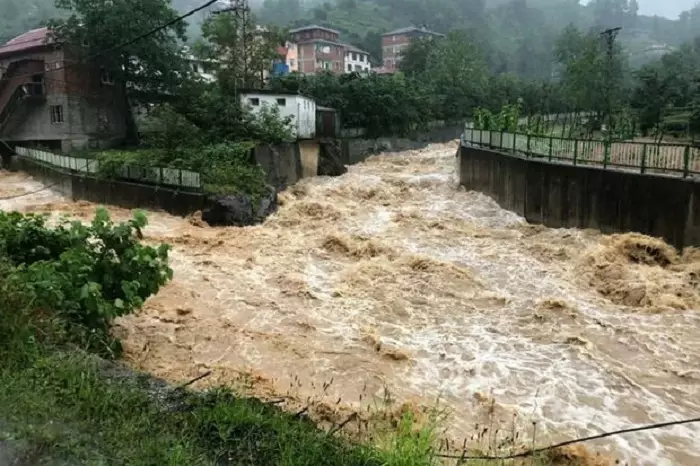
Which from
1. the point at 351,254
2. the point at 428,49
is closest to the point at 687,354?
the point at 351,254

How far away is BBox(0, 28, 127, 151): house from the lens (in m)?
32.2

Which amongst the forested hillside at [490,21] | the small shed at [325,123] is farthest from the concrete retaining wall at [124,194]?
the forested hillside at [490,21]

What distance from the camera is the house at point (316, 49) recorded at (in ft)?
263

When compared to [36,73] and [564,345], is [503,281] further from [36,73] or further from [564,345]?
[36,73]

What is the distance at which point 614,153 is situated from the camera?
1588 cm

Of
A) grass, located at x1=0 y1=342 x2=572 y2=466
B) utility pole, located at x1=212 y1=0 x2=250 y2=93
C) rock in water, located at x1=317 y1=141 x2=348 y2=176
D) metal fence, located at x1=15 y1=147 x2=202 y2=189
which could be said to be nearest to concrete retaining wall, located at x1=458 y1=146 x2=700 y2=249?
metal fence, located at x1=15 y1=147 x2=202 y2=189

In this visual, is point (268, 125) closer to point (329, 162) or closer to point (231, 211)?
point (329, 162)

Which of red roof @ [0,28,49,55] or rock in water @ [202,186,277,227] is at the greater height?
red roof @ [0,28,49,55]

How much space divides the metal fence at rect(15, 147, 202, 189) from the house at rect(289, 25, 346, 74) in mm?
59567

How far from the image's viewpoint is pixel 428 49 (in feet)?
218

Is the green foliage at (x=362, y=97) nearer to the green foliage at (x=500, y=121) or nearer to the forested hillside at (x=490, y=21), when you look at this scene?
the green foliage at (x=500, y=121)

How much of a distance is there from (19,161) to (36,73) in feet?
17.8

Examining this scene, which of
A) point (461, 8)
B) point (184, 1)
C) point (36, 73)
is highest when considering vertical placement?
point (184, 1)

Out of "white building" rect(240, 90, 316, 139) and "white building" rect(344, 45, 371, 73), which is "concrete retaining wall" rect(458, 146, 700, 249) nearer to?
"white building" rect(240, 90, 316, 139)
